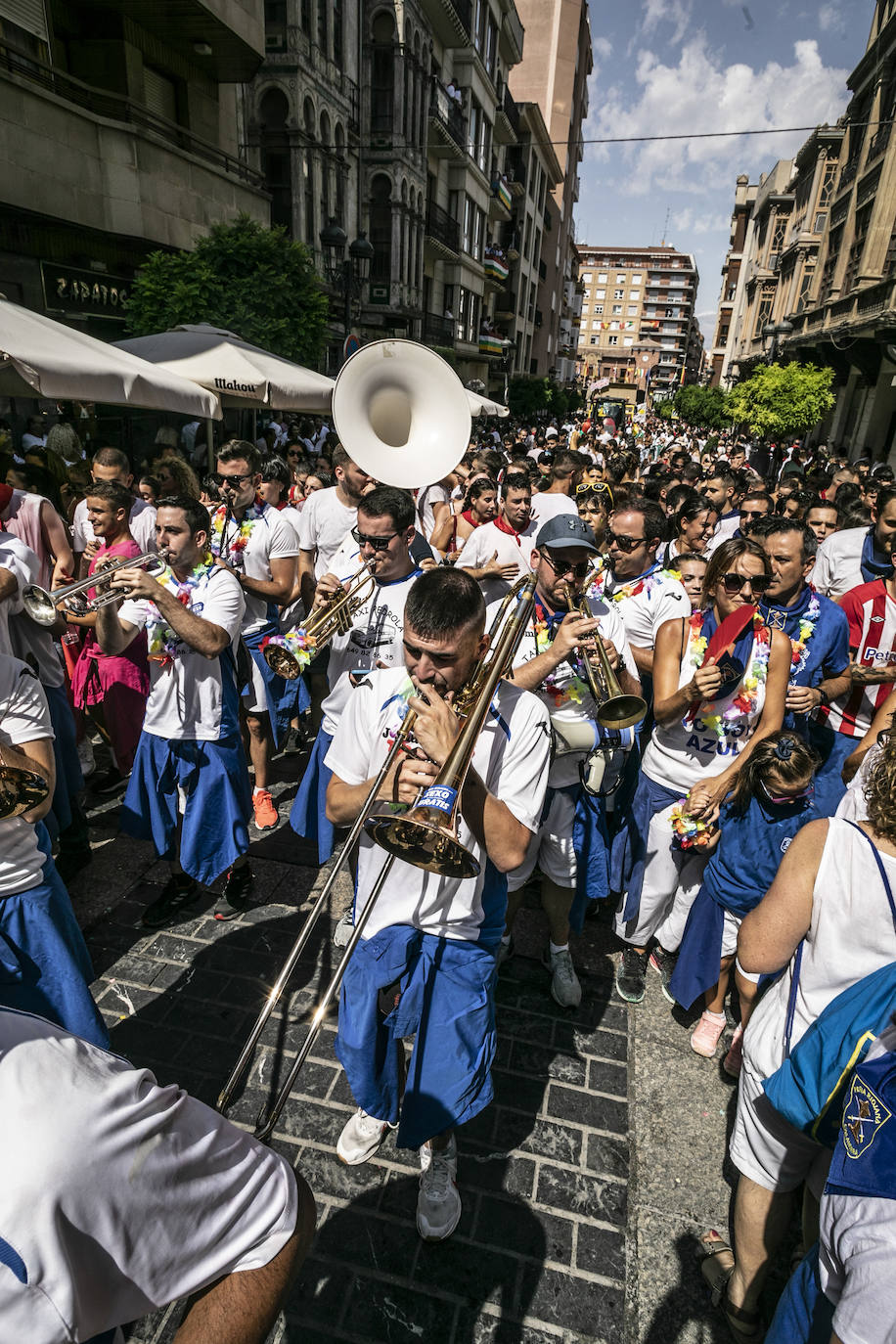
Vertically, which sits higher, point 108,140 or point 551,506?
point 108,140

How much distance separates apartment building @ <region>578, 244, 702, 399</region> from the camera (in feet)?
456

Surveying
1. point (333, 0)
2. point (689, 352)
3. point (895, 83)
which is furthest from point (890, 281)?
point (689, 352)

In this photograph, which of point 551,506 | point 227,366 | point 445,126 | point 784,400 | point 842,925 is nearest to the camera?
point 842,925

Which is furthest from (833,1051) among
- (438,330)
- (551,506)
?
(438,330)

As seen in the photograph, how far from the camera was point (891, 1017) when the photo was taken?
5.69ft

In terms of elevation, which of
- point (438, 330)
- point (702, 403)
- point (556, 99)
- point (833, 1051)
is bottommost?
point (833, 1051)

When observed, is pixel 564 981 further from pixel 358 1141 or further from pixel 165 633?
pixel 165 633

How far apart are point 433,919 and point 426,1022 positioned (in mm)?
337

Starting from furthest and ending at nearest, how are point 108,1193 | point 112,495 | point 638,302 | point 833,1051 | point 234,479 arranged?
1. point 638,302
2. point 234,479
3. point 112,495
4. point 833,1051
5. point 108,1193

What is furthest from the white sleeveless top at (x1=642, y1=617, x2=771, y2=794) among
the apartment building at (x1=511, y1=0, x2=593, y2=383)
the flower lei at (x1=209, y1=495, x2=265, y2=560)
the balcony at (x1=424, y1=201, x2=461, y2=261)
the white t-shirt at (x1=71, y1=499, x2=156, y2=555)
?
the apartment building at (x1=511, y1=0, x2=593, y2=383)

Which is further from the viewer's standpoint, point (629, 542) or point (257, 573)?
point (257, 573)

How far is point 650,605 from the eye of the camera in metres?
4.36

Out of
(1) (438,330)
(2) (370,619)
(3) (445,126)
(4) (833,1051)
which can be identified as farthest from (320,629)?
(3) (445,126)

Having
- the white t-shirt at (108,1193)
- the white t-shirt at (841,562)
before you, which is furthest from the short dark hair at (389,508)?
Result: the white t-shirt at (841,562)
